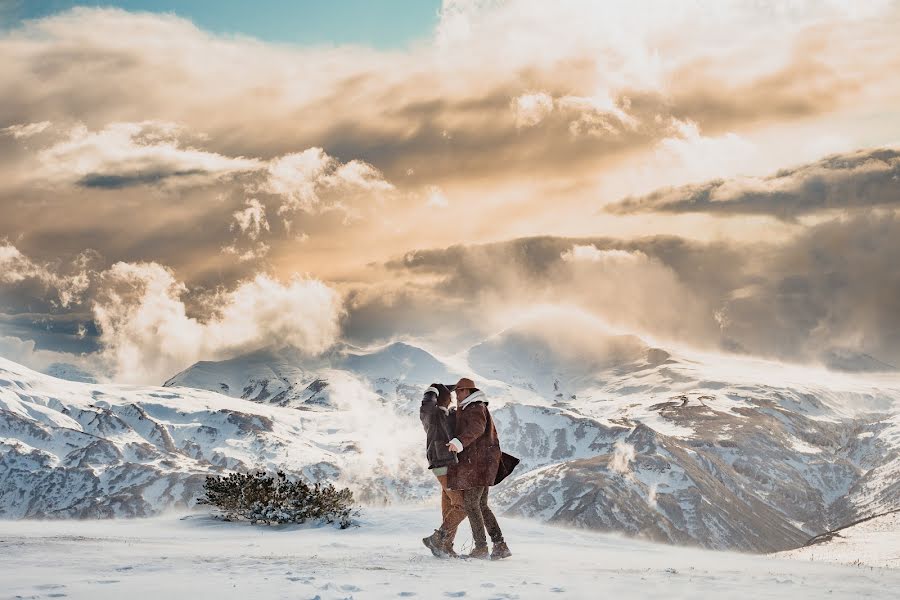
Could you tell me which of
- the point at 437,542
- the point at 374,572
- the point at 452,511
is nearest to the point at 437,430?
the point at 452,511

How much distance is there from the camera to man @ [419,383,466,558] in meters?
17.5

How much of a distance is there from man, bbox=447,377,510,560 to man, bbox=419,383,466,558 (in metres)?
0.17

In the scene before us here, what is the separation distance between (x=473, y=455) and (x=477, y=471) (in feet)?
1.03

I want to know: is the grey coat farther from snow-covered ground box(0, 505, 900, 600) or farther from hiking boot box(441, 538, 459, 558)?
snow-covered ground box(0, 505, 900, 600)

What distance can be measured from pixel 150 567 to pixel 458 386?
6.90 metres

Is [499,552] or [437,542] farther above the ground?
[437,542]

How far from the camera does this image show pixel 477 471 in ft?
57.5

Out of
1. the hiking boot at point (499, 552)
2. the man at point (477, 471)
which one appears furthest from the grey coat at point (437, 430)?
the hiking boot at point (499, 552)

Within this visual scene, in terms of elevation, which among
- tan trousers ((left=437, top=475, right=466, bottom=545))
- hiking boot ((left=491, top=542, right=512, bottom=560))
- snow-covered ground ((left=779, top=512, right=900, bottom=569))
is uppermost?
tan trousers ((left=437, top=475, right=466, bottom=545))

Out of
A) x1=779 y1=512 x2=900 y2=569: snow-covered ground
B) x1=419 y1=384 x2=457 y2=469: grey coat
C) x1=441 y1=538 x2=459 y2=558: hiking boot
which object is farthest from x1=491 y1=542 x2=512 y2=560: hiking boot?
x1=779 y1=512 x2=900 y2=569: snow-covered ground

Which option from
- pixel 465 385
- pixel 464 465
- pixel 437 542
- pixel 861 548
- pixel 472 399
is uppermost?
pixel 465 385

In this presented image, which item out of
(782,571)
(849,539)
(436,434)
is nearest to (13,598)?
(436,434)

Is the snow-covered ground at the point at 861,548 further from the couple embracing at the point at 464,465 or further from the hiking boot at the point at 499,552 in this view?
the couple embracing at the point at 464,465

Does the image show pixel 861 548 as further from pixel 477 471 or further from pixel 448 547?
pixel 448 547
